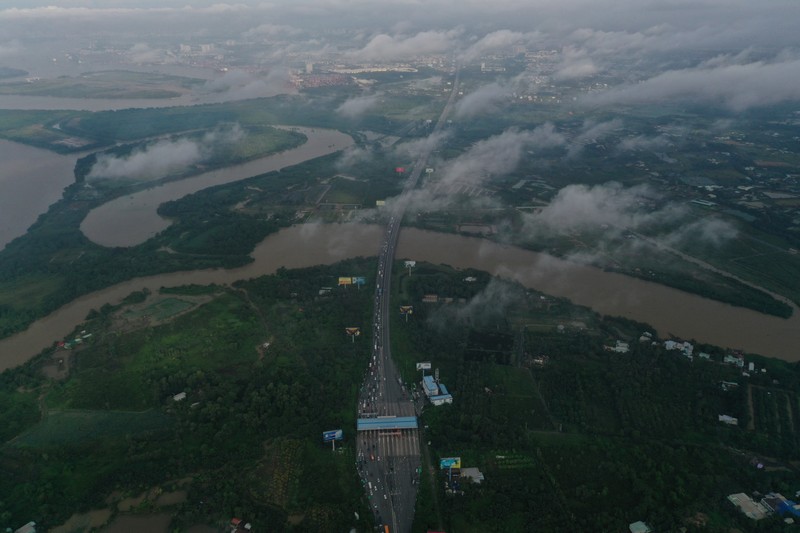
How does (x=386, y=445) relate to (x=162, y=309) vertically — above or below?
above

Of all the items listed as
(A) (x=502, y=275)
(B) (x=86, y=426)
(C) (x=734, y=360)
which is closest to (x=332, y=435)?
(B) (x=86, y=426)

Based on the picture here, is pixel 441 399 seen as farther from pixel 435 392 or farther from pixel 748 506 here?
pixel 748 506

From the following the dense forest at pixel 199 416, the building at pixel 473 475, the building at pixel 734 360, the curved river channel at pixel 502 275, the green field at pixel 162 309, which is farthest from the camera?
the green field at pixel 162 309

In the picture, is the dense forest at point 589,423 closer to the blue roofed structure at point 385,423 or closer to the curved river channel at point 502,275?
the blue roofed structure at point 385,423

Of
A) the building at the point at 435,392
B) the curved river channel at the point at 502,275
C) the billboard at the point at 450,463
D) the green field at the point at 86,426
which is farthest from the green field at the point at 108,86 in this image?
the billboard at the point at 450,463

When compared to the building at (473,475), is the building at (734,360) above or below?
above

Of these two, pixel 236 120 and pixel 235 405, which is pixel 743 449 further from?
pixel 236 120
